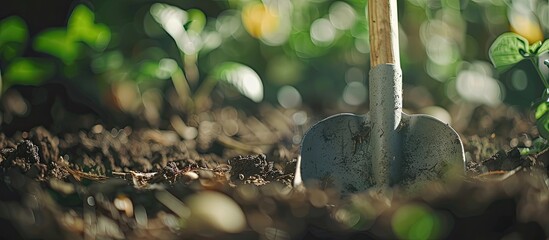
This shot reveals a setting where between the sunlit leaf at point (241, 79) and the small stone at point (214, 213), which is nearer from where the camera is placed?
the small stone at point (214, 213)

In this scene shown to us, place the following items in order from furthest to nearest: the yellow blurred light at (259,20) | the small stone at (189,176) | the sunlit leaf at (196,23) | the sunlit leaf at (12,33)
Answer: the yellow blurred light at (259,20) < the sunlit leaf at (196,23) < the sunlit leaf at (12,33) < the small stone at (189,176)

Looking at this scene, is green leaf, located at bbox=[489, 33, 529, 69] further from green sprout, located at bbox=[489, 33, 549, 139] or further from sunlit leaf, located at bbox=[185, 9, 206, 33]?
sunlit leaf, located at bbox=[185, 9, 206, 33]

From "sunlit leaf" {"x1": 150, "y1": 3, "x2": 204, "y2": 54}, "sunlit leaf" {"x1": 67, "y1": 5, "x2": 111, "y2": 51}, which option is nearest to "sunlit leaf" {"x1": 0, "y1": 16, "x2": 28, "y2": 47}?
"sunlit leaf" {"x1": 67, "y1": 5, "x2": 111, "y2": 51}

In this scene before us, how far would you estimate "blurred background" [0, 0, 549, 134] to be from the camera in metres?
2.16

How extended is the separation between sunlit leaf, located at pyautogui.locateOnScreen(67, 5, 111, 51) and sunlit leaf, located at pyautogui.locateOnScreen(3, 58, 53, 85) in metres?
0.14

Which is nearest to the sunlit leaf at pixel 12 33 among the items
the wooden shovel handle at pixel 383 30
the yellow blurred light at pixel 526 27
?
the wooden shovel handle at pixel 383 30

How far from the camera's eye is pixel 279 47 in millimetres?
2367

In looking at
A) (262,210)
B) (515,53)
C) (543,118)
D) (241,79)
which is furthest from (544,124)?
(241,79)

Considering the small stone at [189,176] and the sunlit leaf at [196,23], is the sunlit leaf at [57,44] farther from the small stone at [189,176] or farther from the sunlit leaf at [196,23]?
the small stone at [189,176]

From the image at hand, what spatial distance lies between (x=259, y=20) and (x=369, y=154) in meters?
0.92

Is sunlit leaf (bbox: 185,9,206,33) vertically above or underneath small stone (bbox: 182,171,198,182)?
underneath

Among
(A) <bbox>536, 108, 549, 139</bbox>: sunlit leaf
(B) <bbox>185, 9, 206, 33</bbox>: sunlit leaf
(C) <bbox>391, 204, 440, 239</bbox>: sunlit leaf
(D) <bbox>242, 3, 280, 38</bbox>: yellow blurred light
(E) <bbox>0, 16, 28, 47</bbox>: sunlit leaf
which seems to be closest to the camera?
(C) <bbox>391, 204, 440, 239</bbox>: sunlit leaf

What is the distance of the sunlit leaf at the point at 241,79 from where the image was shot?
208 centimetres

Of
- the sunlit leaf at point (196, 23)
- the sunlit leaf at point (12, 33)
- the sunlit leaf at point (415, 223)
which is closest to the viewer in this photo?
the sunlit leaf at point (415, 223)
